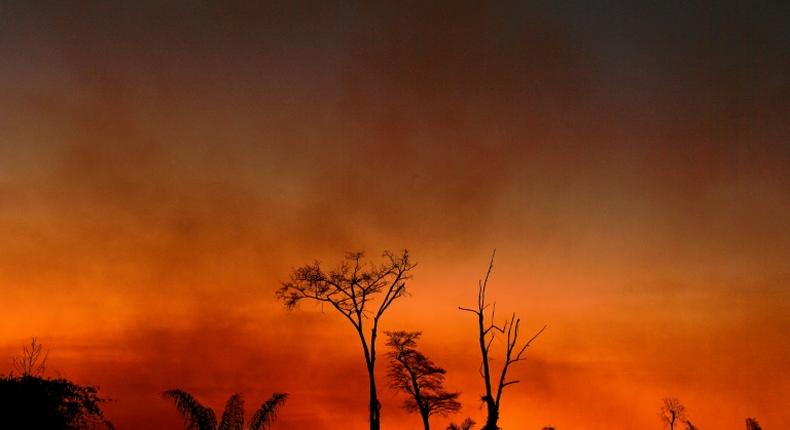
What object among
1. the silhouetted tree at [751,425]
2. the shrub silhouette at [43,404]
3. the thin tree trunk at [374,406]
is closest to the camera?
the shrub silhouette at [43,404]

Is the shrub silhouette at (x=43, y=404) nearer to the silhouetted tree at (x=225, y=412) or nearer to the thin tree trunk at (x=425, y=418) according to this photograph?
the silhouetted tree at (x=225, y=412)


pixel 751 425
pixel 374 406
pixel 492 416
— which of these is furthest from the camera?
pixel 751 425

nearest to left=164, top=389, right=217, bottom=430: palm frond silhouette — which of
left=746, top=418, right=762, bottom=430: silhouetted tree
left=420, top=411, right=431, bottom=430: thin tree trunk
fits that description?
left=420, top=411, right=431, bottom=430: thin tree trunk

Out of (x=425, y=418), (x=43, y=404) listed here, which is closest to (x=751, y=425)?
(x=425, y=418)

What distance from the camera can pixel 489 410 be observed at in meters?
26.2

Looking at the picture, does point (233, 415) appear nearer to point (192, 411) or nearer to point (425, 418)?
point (192, 411)

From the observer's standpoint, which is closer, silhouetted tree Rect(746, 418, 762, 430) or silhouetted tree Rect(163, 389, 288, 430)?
silhouetted tree Rect(163, 389, 288, 430)

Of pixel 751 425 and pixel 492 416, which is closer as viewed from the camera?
pixel 492 416

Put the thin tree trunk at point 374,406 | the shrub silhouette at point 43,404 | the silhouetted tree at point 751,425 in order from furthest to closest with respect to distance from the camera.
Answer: the silhouetted tree at point 751,425 → the thin tree trunk at point 374,406 → the shrub silhouette at point 43,404

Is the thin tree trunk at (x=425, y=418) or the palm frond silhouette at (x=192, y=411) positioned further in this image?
the thin tree trunk at (x=425, y=418)

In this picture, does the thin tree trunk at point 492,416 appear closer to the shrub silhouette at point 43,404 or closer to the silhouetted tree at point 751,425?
the shrub silhouette at point 43,404

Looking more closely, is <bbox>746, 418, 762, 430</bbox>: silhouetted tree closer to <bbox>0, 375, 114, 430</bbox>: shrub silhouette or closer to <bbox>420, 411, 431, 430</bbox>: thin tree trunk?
<bbox>420, 411, 431, 430</bbox>: thin tree trunk

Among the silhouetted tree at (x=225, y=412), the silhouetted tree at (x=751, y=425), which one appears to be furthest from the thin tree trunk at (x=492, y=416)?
the silhouetted tree at (x=751, y=425)

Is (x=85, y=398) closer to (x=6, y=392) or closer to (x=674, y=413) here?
(x=6, y=392)
